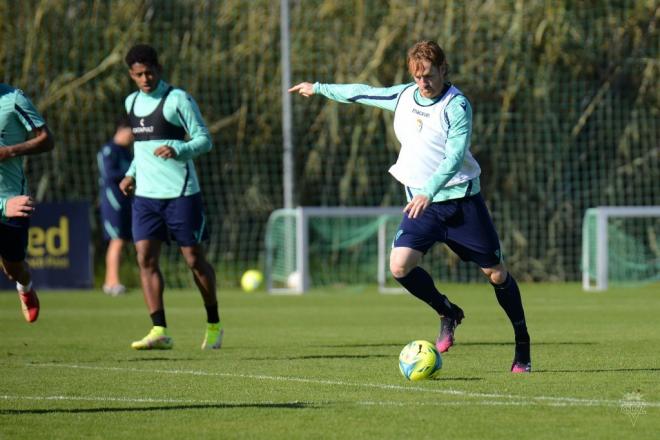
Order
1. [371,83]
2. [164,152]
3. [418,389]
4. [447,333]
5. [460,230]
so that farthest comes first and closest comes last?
[371,83] → [164,152] → [447,333] → [460,230] → [418,389]

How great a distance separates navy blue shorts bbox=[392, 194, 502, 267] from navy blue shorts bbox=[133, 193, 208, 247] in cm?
247

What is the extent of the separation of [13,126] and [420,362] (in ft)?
12.4

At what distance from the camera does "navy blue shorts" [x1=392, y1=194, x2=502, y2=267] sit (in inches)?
348

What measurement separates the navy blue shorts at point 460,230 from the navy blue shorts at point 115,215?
11.0m

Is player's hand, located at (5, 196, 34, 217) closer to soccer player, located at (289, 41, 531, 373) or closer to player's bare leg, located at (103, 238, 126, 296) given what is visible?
soccer player, located at (289, 41, 531, 373)

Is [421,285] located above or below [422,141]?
Result: below

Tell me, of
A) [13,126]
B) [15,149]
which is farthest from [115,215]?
[15,149]

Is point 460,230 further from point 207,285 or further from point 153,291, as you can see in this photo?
point 153,291

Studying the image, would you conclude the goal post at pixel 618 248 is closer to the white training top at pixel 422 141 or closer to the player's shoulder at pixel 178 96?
the player's shoulder at pixel 178 96

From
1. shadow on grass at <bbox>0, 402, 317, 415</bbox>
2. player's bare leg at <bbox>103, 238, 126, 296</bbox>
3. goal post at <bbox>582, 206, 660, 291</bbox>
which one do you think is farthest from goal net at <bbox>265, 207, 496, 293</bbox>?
shadow on grass at <bbox>0, 402, 317, 415</bbox>

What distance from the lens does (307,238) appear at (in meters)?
20.4

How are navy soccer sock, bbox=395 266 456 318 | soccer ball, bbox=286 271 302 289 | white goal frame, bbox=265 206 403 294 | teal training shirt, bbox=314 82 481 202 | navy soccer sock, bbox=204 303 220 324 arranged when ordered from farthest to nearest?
soccer ball, bbox=286 271 302 289, white goal frame, bbox=265 206 403 294, navy soccer sock, bbox=204 303 220 324, navy soccer sock, bbox=395 266 456 318, teal training shirt, bbox=314 82 481 202

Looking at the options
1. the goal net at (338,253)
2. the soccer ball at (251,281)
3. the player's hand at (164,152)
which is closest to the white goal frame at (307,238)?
the goal net at (338,253)

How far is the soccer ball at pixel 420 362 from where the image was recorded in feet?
27.5
